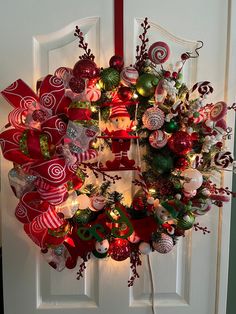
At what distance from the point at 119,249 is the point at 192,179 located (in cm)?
32

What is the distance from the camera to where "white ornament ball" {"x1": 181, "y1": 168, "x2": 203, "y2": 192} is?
84cm

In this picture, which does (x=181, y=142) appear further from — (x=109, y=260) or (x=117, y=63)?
(x=109, y=260)

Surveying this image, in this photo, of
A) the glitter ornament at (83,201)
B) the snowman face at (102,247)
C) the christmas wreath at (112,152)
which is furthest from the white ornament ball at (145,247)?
the glitter ornament at (83,201)

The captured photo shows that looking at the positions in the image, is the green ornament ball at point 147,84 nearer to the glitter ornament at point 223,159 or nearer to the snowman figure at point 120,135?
the snowman figure at point 120,135

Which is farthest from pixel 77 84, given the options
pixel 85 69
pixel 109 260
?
pixel 109 260

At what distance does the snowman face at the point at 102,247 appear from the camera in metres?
0.91

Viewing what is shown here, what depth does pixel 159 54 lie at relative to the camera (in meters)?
0.87

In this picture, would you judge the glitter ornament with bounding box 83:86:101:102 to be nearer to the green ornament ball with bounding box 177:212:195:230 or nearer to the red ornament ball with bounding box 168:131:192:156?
the red ornament ball with bounding box 168:131:192:156

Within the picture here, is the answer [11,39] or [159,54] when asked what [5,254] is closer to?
[11,39]

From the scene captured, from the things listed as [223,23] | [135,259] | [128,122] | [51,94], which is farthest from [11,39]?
[135,259]

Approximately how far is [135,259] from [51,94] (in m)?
0.60

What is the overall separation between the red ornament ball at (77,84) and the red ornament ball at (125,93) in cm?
12

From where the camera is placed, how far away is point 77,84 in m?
0.84

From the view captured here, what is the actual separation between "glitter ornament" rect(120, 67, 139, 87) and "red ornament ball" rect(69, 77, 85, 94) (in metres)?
0.12
